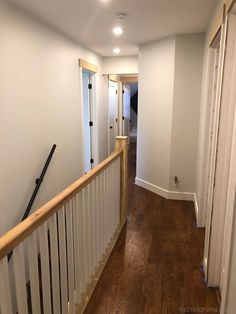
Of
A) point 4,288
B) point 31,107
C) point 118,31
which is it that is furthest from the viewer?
point 118,31

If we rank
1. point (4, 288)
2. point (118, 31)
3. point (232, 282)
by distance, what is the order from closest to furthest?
point (4, 288)
point (232, 282)
point (118, 31)

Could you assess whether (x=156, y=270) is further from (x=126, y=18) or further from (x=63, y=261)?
(x=126, y=18)

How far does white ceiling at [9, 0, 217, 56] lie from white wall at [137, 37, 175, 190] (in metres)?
0.28

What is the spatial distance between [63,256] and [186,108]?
2901 mm

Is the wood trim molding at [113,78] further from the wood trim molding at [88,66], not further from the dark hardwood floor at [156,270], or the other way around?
the dark hardwood floor at [156,270]

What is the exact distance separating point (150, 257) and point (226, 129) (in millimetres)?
1460

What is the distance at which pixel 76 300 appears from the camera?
1746 millimetres

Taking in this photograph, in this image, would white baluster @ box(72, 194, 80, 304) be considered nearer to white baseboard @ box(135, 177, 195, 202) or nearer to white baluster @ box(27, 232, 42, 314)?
white baluster @ box(27, 232, 42, 314)

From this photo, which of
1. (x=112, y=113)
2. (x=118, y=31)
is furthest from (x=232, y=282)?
(x=112, y=113)

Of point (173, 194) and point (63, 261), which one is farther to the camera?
point (173, 194)

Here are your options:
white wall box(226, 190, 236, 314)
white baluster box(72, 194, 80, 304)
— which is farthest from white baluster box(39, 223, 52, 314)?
white wall box(226, 190, 236, 314)

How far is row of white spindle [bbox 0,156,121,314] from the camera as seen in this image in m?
1.10

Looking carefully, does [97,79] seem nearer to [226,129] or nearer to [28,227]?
[226,129]

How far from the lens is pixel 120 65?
521 cm
